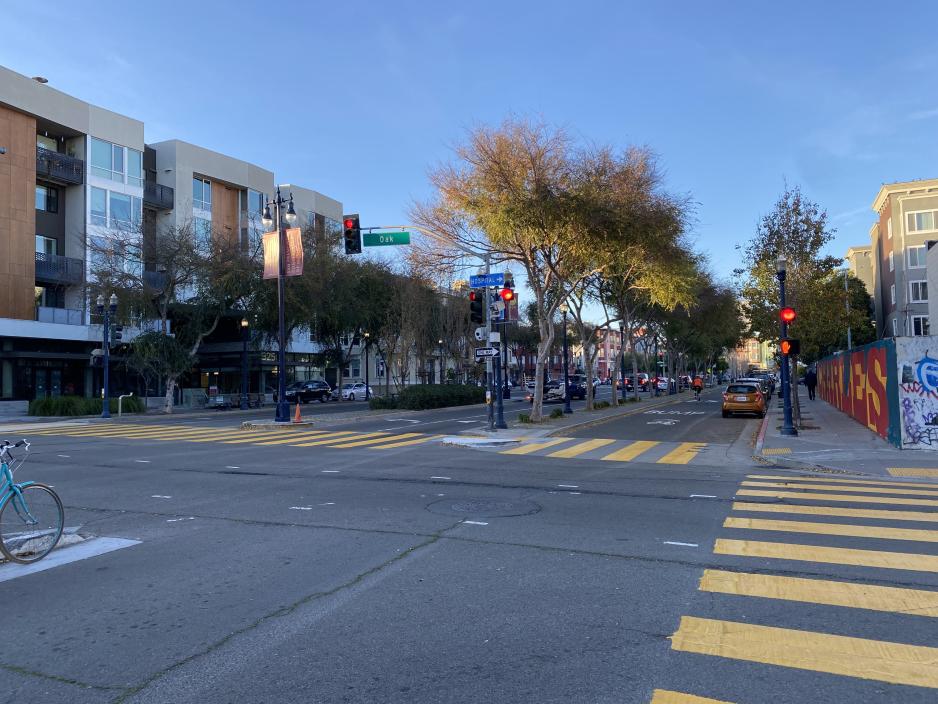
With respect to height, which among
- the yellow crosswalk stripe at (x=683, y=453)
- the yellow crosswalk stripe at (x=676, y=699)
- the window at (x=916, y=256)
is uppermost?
the window at (x=916, y=256)

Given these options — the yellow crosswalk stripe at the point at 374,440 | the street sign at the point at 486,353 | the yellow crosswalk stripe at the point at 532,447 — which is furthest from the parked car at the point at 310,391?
the yellow crosswalk stripe at the point at 532,447

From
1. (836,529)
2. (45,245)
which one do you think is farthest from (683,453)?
(45,245)

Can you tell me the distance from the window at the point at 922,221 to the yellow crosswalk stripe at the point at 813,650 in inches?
2232

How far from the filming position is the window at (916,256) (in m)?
50.7

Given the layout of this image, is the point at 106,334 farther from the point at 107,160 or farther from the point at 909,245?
the point at 909,245

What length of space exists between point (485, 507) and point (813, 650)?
211 inches

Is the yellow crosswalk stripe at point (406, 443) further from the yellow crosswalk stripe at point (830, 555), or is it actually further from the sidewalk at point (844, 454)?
the yellow crosswalk stripe at point (830, 555)

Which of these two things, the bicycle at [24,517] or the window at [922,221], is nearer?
the bicycle at [24,517]

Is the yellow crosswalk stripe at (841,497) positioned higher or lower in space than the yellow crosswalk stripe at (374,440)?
higher

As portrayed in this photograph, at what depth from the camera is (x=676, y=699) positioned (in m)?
3.84

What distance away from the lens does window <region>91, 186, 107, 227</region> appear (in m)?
43.6

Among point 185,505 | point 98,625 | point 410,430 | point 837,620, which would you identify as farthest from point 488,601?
point 410,430

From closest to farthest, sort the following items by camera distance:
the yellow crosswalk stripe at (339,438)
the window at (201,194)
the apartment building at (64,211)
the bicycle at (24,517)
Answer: the bicycle at (24,517) < the yellow crosswalk stripe at (339,438) < the apartment building at (64,211) < the window at (201,194)

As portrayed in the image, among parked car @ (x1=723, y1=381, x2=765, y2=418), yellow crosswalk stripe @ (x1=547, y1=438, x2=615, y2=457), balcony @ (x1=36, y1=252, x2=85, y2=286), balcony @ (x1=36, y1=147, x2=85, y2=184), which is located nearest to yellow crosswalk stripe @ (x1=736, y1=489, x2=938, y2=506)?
yellow crosswalk stripe @ (x1=547, y1=438, x2=615, y2=457)
